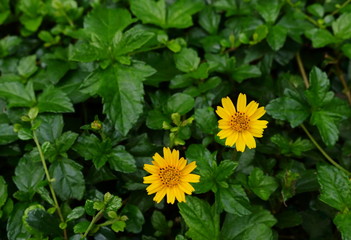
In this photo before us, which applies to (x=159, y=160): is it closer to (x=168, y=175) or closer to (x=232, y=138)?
(x=168, y=175)

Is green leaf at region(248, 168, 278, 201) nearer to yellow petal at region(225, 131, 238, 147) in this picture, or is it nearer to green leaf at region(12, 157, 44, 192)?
yellow petal at region(225, 131, 238, 147)

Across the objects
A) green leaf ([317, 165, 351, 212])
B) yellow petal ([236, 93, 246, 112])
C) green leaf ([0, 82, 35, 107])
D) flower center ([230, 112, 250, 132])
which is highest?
yellow petal ([236, 93, 246, 112])

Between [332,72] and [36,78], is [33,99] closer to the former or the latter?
[36,78]

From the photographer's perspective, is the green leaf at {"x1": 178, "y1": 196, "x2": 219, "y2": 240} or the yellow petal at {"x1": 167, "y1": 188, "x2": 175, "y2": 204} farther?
the green leaf at {"x1": 178, "y1": 196, "x2": 219, "y2": 240}

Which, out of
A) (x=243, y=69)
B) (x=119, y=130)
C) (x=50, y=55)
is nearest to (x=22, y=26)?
(x=50, y=55)

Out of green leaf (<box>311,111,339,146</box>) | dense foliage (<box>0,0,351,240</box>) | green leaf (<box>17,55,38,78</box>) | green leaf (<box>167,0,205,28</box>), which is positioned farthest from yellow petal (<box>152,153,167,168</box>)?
green leaf (<box>17,55,38,78</box>)

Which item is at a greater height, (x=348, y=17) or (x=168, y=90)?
(x=348, y=17)

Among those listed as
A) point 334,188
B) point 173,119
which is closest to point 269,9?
point 173,119
